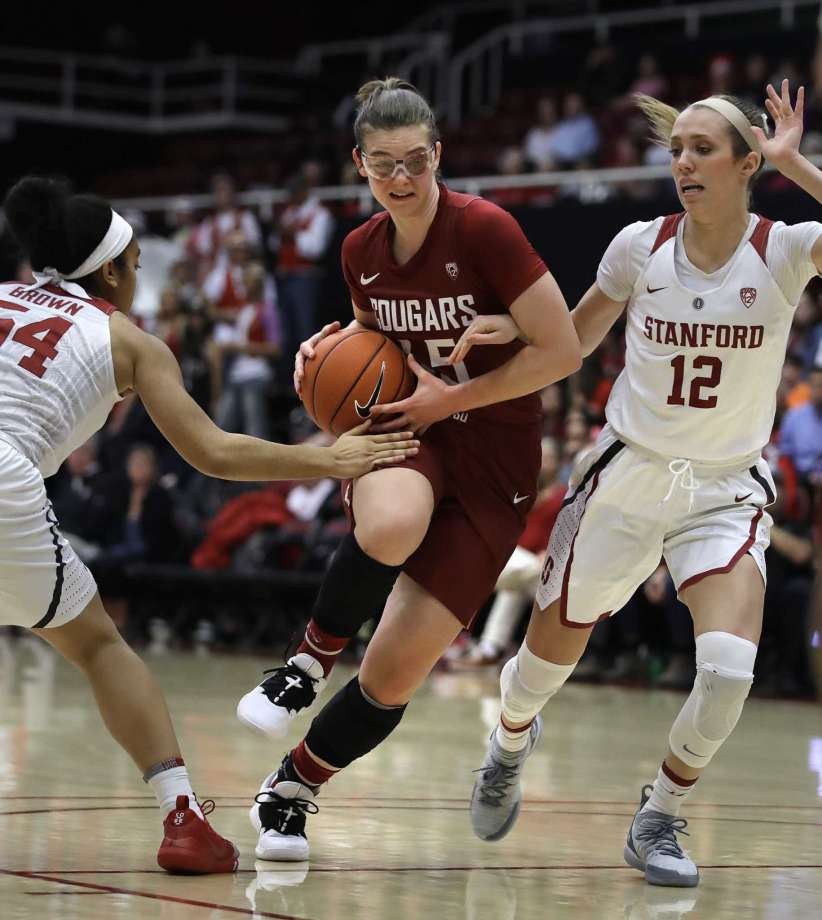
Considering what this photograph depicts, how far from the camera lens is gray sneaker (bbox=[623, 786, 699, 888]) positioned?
4.18 m

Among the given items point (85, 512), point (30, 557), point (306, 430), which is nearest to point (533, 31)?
point (306, 430)

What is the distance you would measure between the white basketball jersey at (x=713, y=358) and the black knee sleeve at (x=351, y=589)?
809mm

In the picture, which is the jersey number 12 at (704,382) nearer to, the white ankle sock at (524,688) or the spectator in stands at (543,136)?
the white ankle sock at (524,688)

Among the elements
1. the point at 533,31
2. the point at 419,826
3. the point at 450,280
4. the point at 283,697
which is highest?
the point at 533,31

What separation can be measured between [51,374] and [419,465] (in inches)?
39.1

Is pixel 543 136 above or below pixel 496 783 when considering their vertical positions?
above

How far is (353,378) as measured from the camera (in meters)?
4.42

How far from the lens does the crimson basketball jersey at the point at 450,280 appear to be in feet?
14.3

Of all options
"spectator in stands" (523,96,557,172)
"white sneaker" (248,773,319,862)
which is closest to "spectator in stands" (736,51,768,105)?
"spectator in stands" (523,96,557,172)

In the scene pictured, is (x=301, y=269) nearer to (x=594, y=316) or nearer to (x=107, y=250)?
(x=594, y=316)

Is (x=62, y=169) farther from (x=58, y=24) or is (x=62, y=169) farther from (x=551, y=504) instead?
(x=551, y=504)

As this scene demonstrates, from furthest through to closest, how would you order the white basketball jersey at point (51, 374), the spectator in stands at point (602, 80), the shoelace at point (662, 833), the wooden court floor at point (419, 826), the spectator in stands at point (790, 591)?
→ the spectator in stands at point (602, 80) → the spectator in stands at point (790, 591) → the shoelace at point (662, 833) → the white basketball jersey at point (51, 374) → the wooden court floor at point (419, 826)

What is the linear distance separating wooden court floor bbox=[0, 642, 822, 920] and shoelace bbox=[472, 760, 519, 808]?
0.45 ft

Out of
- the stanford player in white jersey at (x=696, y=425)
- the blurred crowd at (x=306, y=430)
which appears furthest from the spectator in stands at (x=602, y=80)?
the stanford player in white jersey at (x=696, y=425)
